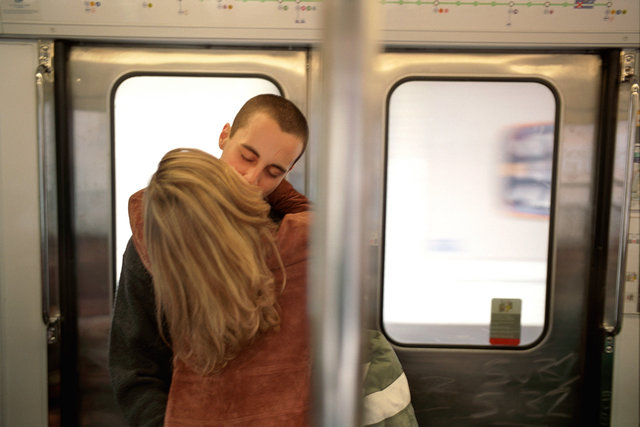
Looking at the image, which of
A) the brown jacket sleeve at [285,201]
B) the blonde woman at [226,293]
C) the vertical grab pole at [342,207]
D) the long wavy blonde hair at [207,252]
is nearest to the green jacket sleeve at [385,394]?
the blonde woman at [226,293]

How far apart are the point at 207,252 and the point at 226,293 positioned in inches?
3.9

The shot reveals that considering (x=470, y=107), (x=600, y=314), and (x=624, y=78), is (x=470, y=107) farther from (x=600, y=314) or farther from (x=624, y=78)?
(x=600, y=314)

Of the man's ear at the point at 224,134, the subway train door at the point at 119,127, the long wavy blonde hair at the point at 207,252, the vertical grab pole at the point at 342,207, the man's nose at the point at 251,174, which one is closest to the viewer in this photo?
the vertical grab pole at the point at 342,207

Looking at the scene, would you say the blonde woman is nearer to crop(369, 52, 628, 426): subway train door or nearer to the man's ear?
the man's ear

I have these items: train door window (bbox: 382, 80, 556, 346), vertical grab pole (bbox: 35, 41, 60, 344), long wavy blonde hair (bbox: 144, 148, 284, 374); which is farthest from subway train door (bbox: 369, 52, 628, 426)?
vertical grab pole (bbox: 35, 41, 60, 344)

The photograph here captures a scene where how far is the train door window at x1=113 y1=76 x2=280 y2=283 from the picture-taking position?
228 centimetres

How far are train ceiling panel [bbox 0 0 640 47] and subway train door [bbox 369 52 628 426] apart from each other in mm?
126

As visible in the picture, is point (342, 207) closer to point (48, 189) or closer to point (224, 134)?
point (224, 134)

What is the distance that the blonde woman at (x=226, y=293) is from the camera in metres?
1.08

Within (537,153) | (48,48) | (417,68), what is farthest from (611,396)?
(48,48)

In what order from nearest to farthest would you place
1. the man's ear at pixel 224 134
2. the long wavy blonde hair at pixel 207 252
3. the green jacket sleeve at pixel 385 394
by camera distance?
the long wavy blonde hair at pixel 207 252 < the green jacket sleeve at pixel 385 394 < the man's ear at pixel 224 134

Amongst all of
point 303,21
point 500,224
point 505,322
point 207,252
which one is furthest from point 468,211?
point 207,252

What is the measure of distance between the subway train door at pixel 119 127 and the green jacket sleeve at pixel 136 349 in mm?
1017

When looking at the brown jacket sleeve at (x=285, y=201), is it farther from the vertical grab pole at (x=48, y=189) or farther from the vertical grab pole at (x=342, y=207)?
the vertical grab pole at (x=342, y=207)
